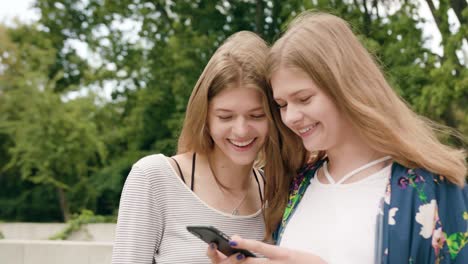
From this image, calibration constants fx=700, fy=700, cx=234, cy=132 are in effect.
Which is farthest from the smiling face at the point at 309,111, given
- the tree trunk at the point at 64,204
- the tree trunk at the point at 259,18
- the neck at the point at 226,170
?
the tree trunk at the point at 64,204

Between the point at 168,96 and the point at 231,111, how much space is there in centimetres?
1644

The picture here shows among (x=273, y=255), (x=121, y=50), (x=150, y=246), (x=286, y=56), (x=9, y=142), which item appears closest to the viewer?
(x=273, y=255)

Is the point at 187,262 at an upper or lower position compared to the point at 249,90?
lower

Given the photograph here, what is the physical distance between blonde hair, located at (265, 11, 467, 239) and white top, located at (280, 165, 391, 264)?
0.13 m

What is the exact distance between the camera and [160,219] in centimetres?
273

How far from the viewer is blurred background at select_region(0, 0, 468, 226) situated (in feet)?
43.2

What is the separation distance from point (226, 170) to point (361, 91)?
80cm

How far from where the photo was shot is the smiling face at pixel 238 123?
2725 mm

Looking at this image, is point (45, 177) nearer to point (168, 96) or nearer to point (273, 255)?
point (168, 96)

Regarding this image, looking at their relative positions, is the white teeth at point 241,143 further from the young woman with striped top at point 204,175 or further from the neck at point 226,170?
the neck at point 226,170

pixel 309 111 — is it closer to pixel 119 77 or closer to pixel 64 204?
pixel 119 77

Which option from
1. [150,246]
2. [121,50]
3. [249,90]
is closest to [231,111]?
[249,90]

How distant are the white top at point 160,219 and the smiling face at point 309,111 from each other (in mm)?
570

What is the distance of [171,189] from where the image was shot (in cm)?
277
